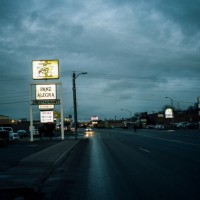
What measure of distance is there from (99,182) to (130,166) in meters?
4.04

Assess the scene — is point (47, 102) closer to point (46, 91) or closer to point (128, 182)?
point (46, 91)

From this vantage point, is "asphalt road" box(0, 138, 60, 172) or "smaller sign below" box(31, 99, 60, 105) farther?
"smaller sign below" box(31, 99, 60, 105)

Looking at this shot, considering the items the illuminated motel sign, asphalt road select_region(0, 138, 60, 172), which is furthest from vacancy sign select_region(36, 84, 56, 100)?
asphalt road select_region(0, 138, 60, 172)

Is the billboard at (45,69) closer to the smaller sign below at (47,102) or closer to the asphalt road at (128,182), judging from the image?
the smaller sign below at (47,102)

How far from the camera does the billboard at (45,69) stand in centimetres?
4891

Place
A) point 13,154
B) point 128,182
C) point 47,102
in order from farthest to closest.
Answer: point 47,102, point 13,154, point 128,182

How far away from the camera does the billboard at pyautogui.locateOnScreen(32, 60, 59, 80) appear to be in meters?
48.9

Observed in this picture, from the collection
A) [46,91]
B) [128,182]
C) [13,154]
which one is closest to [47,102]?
[46,91]

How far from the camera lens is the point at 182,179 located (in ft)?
35.1

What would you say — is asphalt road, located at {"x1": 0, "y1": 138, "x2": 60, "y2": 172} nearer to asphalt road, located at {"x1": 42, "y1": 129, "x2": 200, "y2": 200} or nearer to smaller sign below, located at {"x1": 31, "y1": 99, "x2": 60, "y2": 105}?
asphalt road, located at {"x1": 42, "y1": 129, "x2": 200, "y2": 200}

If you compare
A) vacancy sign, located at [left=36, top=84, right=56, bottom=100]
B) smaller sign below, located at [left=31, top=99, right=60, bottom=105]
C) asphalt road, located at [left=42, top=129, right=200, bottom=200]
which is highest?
vacancy sign, located at [left=36, top=84, right=56, bottom=100]

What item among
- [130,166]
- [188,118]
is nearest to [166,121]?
[188,118]

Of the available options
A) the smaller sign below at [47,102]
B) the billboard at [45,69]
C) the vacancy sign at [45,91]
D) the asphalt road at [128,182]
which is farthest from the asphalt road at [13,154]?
the billboard at [45,69]

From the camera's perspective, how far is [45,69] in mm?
49156
